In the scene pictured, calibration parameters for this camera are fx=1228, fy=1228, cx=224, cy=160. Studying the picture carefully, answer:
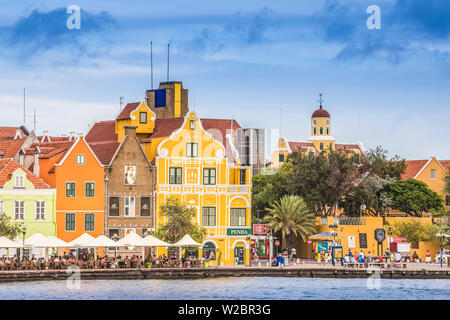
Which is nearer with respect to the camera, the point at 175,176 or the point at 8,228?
the point at 8,228

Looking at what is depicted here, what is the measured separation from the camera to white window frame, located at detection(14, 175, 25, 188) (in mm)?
104062

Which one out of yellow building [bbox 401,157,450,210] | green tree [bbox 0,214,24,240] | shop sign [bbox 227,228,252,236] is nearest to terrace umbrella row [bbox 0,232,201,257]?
green tree [bbox 0,214,24,240]

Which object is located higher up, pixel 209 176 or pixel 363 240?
pixel 209 176

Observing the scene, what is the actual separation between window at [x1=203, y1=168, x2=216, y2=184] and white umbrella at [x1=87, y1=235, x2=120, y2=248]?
15075 millimetres

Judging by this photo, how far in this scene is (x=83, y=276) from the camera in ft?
311

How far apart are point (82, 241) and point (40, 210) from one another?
8.82 meters

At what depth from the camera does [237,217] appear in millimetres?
111250

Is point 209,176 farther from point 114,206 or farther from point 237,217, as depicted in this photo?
point 114,206

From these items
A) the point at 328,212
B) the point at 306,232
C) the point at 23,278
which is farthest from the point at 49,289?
the point at 328,212

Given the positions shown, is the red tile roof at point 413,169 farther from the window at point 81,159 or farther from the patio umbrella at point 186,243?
the window at point 81,159

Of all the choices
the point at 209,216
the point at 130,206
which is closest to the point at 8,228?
the point at 130,206
